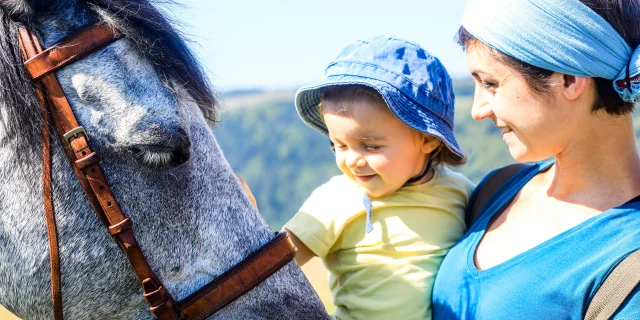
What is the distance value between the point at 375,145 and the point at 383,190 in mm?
201

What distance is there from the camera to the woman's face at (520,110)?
2.41m

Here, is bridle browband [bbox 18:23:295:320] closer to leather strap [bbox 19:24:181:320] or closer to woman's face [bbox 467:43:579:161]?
leather strap [bbox 19:24:181:320]

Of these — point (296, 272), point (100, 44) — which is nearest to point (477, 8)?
point (296, 272)

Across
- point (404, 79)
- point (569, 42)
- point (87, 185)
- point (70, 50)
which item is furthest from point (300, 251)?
point (569, 42)

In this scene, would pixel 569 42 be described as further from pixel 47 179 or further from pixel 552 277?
pixel 47 179

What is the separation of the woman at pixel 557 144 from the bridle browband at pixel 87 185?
92 cm

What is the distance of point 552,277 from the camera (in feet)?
7.52

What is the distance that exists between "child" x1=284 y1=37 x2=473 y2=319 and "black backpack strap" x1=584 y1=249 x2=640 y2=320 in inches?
27.6

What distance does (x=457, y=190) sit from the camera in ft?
10.1

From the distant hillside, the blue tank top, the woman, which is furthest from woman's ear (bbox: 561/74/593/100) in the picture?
the distant hillside

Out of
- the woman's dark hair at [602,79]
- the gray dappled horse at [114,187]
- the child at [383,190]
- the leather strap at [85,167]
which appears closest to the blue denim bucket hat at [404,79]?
the child at [383,190]

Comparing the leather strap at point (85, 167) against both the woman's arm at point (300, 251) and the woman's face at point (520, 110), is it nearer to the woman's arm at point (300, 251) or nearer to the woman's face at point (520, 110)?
the woman's arm at point (300, 251)

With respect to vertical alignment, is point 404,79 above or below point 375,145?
above

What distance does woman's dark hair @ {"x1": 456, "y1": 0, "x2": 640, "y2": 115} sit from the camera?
236cm
